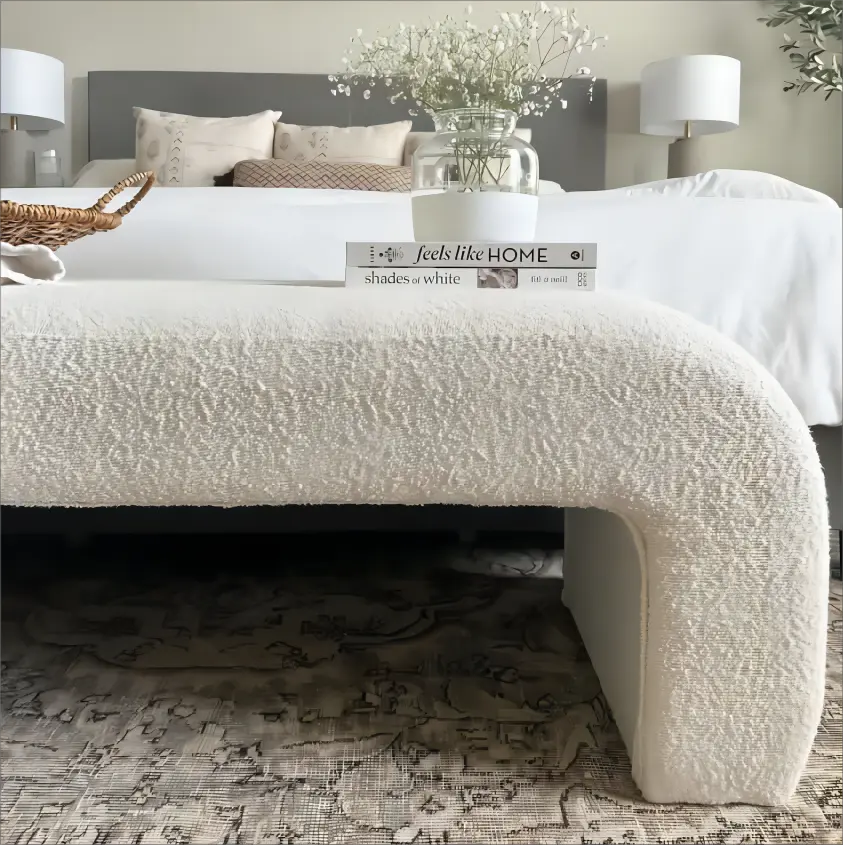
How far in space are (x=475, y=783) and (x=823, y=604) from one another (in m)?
0.36

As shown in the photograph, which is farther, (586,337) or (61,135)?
(61,135)

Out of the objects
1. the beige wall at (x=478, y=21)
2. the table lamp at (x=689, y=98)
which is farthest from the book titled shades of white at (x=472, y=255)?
the beige wall at (x=478, y=21)

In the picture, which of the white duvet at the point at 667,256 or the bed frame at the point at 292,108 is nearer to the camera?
the white duvet at the point at 667,256

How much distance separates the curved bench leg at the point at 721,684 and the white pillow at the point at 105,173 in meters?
2.65

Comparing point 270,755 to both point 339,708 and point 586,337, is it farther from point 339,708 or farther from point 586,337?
point 586,337

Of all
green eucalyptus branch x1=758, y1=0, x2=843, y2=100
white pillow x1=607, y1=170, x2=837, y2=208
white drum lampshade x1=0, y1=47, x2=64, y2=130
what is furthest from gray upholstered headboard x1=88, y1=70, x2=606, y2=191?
white pillow x1=607, y1=170, x2=837, y2=208

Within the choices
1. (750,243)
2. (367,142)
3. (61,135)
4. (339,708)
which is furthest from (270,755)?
(61,135)

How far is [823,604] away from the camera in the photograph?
718mm

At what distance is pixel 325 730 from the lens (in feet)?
2.99

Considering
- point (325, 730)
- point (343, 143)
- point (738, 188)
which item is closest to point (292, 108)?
point (343, 143)

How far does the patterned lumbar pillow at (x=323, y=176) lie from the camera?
2.54 metres

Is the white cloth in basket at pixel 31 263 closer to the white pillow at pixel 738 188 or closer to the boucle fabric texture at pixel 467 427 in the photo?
the boucle fabric texture at pixel 467 427

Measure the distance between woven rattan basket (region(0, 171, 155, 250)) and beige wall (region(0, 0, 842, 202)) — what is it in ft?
8.60

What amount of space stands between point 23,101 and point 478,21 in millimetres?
1780
